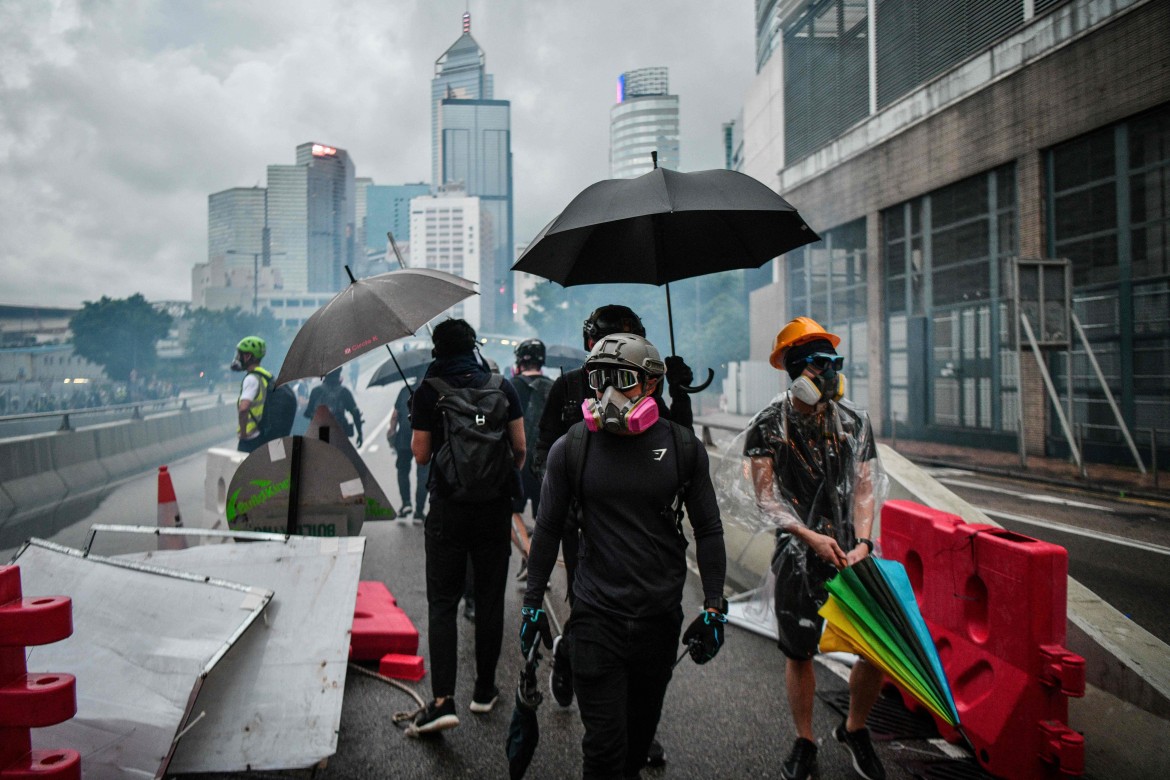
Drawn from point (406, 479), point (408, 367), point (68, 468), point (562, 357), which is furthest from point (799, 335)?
point (68, 468)

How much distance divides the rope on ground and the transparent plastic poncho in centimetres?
184

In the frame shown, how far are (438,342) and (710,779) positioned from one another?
2446 mm

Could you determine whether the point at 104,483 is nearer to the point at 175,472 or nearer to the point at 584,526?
the point at 175,472

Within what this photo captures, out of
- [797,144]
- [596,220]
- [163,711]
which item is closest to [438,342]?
[596,220]

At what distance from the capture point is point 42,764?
7.42 ft

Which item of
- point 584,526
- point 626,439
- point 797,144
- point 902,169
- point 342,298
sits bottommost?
point 584,526

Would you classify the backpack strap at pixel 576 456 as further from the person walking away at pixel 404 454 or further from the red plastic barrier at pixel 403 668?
the person walking away at pixel 404 454

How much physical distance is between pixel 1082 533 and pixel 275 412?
330 inches

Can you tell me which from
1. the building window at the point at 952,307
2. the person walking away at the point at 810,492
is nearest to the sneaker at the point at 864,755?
the person walking away at the point at 810,492

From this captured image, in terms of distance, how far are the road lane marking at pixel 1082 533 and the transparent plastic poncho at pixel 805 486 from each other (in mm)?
4611

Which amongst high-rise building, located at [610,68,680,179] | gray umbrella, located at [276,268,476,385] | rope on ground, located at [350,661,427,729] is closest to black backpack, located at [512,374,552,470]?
gray umbrella, located at [276,268,476,385]

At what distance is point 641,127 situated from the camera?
524 feet

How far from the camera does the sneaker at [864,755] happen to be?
10.4ft

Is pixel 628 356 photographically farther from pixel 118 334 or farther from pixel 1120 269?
pixel 118 334
